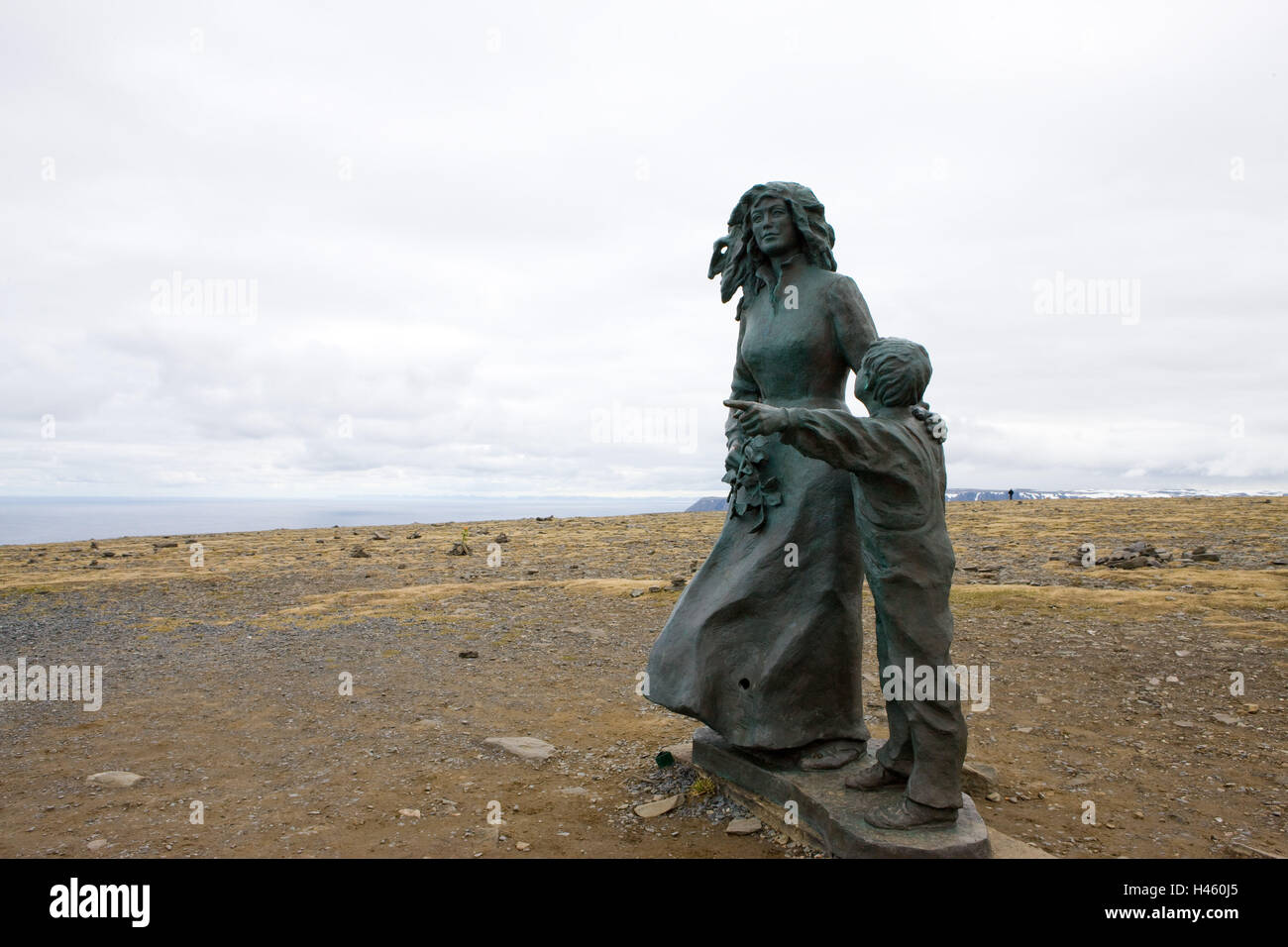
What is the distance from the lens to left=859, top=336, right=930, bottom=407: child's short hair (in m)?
4.27

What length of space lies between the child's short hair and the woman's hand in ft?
2.53

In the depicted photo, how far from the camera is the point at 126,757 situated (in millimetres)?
6832

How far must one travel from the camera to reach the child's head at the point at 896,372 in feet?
14.0

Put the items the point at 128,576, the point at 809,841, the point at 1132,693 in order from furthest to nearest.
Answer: the point at 128,576
the point at 1132,693
the point at 809,841

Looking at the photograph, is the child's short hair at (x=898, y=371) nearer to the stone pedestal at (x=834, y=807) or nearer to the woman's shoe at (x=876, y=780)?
the woman's shoe at (x=876, y=780)

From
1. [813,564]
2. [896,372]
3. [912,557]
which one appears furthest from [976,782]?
[896,372]

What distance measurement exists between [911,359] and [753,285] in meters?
1.72

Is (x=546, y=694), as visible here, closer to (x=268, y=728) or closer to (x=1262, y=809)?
(x=268, y=728)

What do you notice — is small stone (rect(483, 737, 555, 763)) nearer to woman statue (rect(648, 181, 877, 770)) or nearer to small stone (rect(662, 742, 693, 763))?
small stone (rect(662, 742, 693, 763))

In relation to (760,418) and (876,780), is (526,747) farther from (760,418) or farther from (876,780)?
(760,418)

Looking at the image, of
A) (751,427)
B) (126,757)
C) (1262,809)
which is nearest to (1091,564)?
(1262,809)

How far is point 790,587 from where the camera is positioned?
5145 mm

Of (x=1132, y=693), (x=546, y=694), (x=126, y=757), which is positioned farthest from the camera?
(x=546, y=694)

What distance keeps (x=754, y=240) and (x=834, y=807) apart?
12.5 ft
